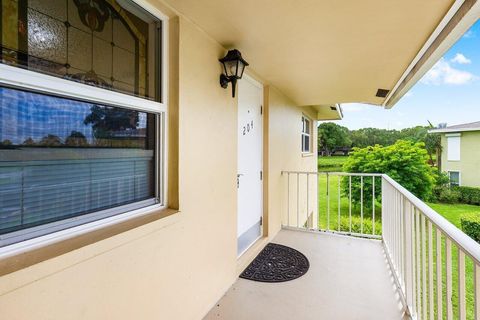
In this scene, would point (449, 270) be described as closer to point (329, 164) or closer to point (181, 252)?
point (181, 252)

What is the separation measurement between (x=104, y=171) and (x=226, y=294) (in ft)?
5.51

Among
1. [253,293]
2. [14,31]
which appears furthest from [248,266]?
[14,31]

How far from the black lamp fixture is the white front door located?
535 mm

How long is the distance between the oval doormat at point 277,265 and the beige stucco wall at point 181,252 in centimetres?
28

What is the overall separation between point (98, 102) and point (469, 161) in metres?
16.2

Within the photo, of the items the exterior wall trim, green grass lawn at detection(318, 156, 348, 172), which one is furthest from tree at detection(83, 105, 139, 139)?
green grass lawn at detection(318, 156, 348, 172)

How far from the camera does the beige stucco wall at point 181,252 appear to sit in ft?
3.32

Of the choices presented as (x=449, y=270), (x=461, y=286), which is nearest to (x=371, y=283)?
(x=449, y=270)

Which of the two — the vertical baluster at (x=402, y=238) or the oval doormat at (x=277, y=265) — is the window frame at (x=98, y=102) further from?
the vertical baluster at (x=402, y=238)

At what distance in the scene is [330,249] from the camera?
10.8ft

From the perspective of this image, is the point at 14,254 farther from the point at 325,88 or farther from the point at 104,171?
the point at 325,88

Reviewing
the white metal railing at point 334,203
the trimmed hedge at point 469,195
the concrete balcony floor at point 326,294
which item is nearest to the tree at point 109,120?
the concrete balcony floor at point 326,294

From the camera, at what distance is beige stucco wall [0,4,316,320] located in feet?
3.32

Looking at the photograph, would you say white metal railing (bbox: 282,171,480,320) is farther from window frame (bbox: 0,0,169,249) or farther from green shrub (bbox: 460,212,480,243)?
green shrub (bbox: 460,212,480,243)
